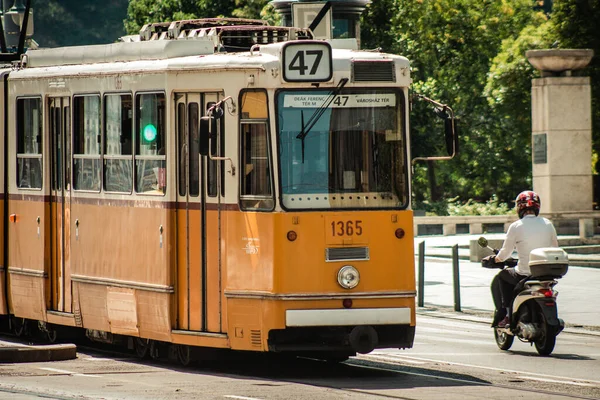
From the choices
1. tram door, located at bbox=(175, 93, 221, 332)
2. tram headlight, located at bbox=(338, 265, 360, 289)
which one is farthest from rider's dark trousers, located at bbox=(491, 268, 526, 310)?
tram door, located at bbox=(175, 93, 221, 332)

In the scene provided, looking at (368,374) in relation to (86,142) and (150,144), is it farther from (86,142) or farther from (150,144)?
(86,142)

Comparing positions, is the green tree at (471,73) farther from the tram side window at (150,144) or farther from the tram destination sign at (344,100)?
the tram destination sign at (344,100)

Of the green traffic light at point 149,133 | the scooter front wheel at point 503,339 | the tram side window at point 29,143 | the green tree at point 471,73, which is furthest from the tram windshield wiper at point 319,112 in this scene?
the green tree at point 471,73

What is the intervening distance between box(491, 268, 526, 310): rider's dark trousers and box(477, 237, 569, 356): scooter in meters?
0.14

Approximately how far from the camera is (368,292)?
1280 cm

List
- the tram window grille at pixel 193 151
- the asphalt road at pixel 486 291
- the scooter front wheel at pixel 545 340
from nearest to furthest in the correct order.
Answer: the tram window grille at pixel 193 151
the scooter front wheel at pixel 545 340
the asphalt road at pixel 486 291

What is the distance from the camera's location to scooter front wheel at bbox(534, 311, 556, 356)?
14.8 meters

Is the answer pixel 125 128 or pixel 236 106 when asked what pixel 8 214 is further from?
pixel 236 106

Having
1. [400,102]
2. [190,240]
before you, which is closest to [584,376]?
[400,102]

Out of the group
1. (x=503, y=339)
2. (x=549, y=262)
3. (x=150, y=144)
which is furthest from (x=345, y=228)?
(x=503, y=339)

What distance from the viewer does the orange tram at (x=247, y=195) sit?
12.7 meters

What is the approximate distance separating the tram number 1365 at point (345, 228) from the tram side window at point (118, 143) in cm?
250

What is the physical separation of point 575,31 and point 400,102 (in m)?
26.3

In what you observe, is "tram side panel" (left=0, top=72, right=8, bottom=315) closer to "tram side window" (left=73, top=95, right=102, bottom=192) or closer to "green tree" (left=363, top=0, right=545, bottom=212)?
"tram side window" (left=73, top=95, right=102, bottom=192)
